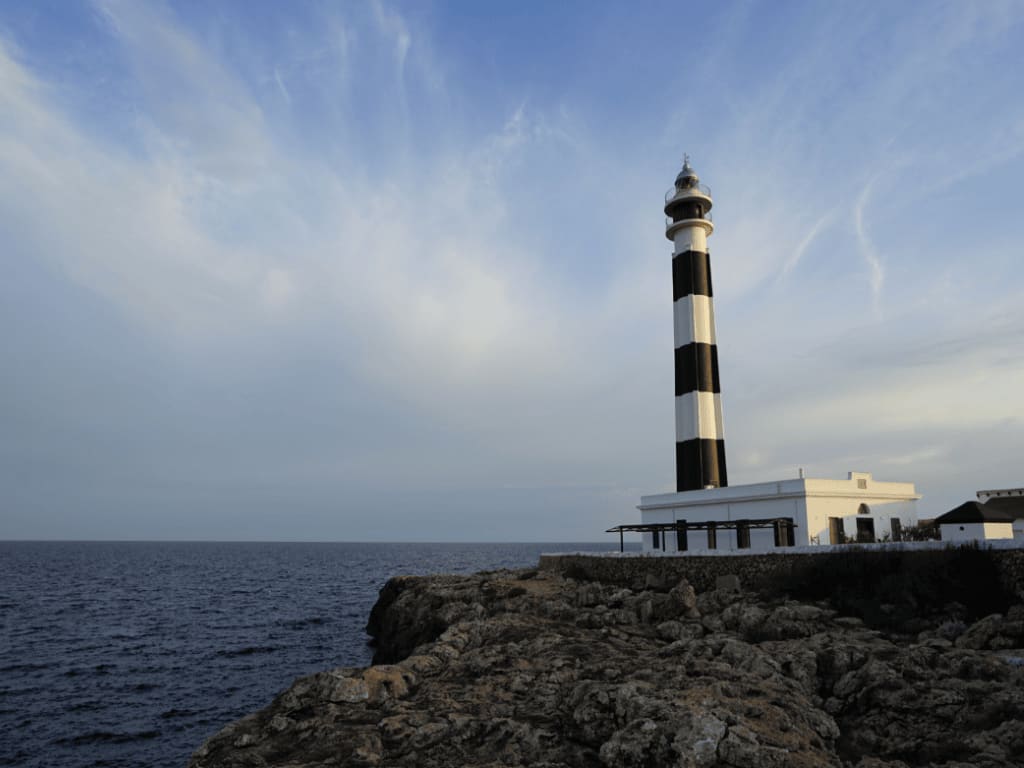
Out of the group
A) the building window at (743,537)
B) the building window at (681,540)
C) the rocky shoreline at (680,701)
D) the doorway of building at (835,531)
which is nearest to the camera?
the rocky shoreline at (680,701)

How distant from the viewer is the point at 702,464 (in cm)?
4053

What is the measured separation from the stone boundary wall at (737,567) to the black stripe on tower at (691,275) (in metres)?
17.7

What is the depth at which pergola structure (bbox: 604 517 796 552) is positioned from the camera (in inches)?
1335

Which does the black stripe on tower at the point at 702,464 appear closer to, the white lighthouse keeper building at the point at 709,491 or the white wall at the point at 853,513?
the white lighthouse keeper building at the point at 709,491

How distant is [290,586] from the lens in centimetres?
8200

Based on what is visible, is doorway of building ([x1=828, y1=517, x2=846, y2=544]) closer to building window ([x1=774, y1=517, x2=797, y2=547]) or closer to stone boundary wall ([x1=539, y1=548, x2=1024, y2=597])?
building window ([x1=774, y1=517, x2=797, y2=547])

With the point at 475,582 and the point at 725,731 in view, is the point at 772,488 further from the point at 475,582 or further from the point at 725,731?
the point at 725,731

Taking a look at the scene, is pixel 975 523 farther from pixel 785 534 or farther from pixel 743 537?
pixel 743 537

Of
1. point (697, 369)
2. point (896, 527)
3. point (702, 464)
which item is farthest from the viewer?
point (697, 369)

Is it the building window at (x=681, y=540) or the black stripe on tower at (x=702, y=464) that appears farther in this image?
the black stripe on tower at (x=702, y=464)

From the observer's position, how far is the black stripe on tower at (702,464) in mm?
40531

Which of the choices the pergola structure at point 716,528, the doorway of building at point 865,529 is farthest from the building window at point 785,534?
the doorway of building at point 865,529

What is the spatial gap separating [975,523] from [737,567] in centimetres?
1250

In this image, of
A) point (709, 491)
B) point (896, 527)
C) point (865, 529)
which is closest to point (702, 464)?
point (709, 491)
